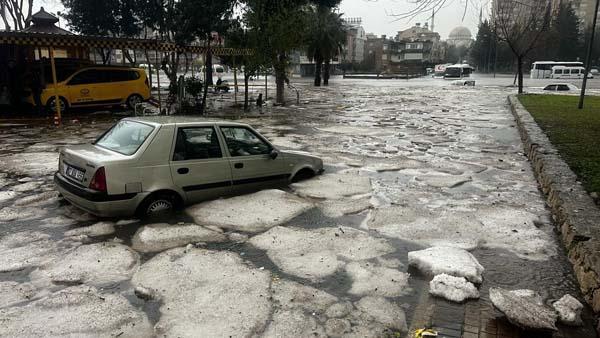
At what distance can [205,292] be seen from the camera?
13.5ft

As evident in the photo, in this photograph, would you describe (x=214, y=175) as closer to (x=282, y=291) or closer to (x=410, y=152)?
(x=282, y=291)

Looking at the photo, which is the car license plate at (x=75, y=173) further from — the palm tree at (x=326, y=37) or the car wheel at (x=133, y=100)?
the palm tree at (x=326, y=37)

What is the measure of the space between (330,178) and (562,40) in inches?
3268

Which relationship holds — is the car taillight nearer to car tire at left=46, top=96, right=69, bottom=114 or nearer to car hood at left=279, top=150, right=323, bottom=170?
car hood at left=279, top=150, right=323, bottom=170

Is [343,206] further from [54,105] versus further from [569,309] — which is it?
[54,105]

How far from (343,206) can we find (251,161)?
156cm

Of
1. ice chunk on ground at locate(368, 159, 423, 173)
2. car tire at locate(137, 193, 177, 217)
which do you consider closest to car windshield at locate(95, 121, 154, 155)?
car tire at locate(137, 193, 177, 217)

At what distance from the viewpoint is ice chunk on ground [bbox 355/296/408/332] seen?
368cm

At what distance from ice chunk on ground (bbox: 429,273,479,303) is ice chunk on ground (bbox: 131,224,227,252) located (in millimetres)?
2487

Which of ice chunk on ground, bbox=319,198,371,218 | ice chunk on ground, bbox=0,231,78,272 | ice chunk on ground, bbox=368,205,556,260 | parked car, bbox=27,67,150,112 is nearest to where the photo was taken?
ice chunk on ground, bbox=0,231,78,272

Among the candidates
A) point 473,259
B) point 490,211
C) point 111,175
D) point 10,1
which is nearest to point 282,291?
point 473,259

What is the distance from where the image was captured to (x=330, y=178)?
27.5ft

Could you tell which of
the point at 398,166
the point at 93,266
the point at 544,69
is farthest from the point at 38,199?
the point at 544,69

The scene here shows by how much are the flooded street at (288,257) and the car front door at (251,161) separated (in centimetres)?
32
